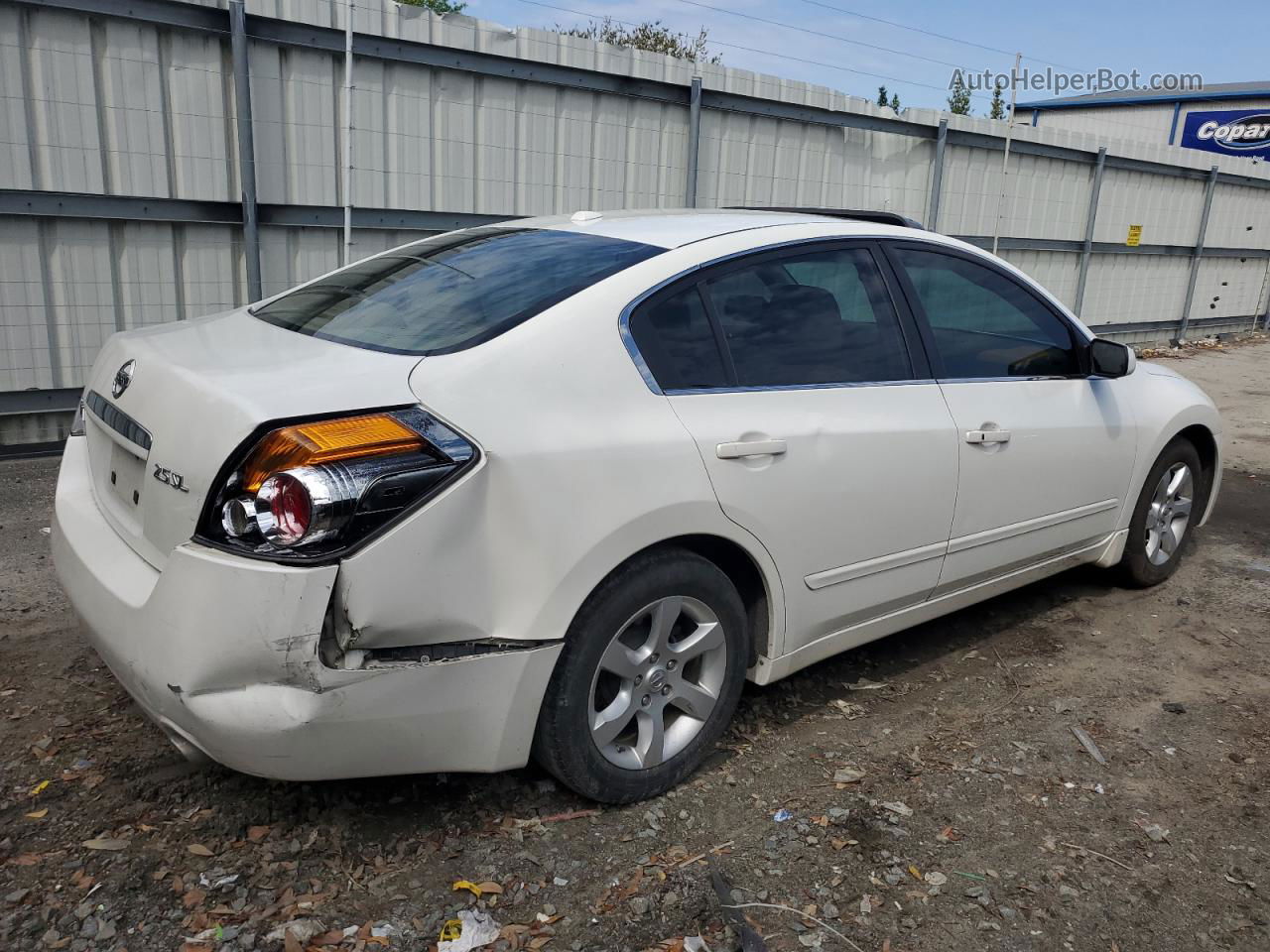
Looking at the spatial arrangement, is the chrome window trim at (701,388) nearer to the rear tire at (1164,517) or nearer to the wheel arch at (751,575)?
the wheel arch at (751,575)

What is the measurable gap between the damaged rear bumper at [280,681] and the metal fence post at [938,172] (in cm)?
1058

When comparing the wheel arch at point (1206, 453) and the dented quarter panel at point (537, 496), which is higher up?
the dented quarter panel at point (537, 496)

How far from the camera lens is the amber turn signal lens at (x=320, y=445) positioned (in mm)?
2117

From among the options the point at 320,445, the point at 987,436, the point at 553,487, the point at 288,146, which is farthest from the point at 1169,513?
the point at 288,146

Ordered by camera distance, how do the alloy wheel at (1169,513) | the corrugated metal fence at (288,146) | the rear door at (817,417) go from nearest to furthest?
the rear door at (817,417), the alloy wheel at (1169,513), the corrugated metal fence at (288,146)

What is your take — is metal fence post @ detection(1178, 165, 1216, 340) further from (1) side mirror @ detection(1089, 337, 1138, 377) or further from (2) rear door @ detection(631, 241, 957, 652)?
(2) rear door @ detection(631, 241, 957, 652)

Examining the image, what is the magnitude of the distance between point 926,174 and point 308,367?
34.8ft

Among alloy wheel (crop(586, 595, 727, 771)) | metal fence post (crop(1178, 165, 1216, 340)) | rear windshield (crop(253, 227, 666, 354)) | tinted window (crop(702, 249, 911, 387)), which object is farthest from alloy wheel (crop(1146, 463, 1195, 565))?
metal fence post (crop(1178, 165, 1216, 340))

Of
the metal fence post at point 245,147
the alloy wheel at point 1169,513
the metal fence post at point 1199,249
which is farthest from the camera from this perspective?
the metal fence post at point 1199,249

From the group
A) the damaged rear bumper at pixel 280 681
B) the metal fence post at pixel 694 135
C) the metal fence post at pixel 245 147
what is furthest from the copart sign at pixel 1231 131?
the damaged rear bumper at pixel 280 681

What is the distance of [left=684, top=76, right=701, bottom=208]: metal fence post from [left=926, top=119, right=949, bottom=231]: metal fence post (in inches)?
153

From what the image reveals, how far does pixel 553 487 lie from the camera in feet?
7.70

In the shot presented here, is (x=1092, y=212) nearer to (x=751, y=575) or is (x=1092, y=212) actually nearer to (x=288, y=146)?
(x=288, y=146)

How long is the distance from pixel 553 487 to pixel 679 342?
0.67m
